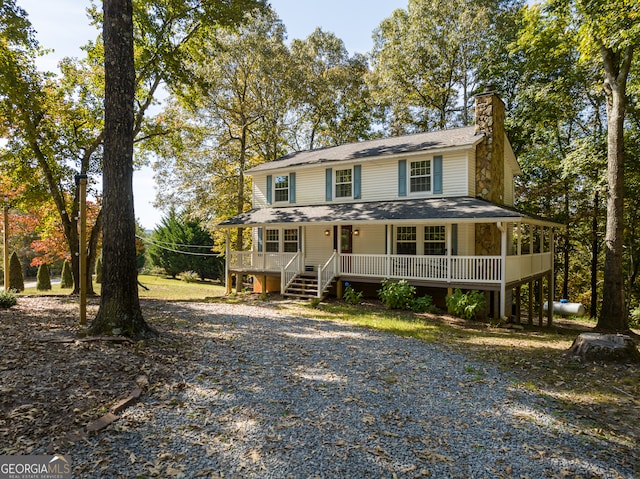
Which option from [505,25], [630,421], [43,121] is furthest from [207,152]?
[630,421]

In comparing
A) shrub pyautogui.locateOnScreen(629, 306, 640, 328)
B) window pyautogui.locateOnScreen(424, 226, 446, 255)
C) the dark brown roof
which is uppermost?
the dark brown roof

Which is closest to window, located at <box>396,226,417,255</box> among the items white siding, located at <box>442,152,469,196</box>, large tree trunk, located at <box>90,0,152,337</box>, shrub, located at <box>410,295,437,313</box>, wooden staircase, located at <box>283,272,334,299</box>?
white siding, located at <box>442,152,469,196</box>

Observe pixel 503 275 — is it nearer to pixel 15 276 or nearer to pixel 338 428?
pixel 338 428

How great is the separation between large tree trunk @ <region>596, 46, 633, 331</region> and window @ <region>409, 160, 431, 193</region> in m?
5.55

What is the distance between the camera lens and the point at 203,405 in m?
4.28

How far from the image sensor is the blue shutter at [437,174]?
1386cm

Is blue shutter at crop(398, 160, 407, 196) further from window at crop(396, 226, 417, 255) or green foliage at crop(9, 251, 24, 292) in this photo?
green foliage at crop(9, 251, 24, 292)

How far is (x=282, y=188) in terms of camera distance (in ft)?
58.5

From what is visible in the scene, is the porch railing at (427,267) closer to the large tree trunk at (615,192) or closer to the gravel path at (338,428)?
the large tree trunk at (615,192)

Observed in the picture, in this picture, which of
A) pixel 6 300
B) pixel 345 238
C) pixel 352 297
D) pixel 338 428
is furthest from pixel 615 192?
pixel 6 300

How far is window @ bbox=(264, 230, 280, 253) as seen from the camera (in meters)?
17.7

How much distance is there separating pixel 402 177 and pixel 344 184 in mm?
2659

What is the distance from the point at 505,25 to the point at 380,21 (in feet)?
26.9

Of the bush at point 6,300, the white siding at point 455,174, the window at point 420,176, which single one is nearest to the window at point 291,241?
the window at point 420,176
